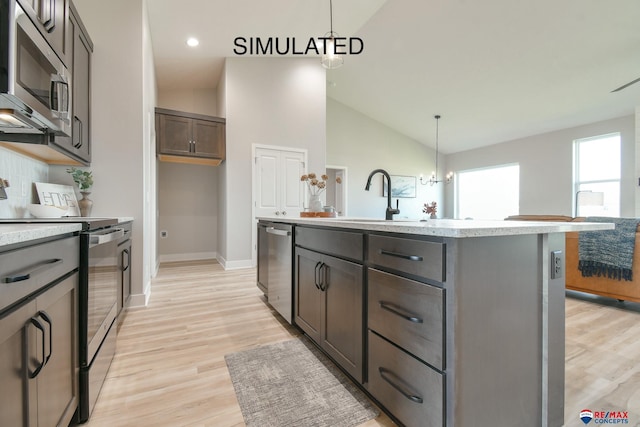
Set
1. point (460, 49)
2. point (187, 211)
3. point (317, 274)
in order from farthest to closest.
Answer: point (187, 211)
point (460, 49)
point (317, 274)

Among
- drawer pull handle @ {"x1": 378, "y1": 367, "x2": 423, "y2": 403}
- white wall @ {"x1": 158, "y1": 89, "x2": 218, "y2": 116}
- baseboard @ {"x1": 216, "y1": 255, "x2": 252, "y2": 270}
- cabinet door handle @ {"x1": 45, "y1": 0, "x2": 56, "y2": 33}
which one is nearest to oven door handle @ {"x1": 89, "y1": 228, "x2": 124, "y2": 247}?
cabinet door handle @ {"x1": 45, "y1": 0, "x2": 56, "y2": 33}

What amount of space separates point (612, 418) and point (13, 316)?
2302 millimetres

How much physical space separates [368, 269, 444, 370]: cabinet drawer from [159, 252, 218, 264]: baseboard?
5.02 m

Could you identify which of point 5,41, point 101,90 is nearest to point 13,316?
point 5,41

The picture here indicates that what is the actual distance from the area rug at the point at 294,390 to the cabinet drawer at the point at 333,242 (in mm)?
692

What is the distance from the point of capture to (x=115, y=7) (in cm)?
270

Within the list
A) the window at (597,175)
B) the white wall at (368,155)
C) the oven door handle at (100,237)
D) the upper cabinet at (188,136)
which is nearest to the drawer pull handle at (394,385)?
the oven door handle at (100,237)

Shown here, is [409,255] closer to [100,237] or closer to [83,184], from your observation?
[100,237]

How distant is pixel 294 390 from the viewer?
149 centimetres

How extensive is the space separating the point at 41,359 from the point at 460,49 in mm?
6040

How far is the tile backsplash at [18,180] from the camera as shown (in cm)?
175

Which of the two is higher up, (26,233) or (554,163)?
(554,163)

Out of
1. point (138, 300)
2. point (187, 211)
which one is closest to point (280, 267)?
point (138, 300)

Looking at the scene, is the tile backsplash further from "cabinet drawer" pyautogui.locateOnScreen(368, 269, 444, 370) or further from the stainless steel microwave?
"cabinet drawer" pyautogui.locateOnScreen(368, 269, 444, 370)
